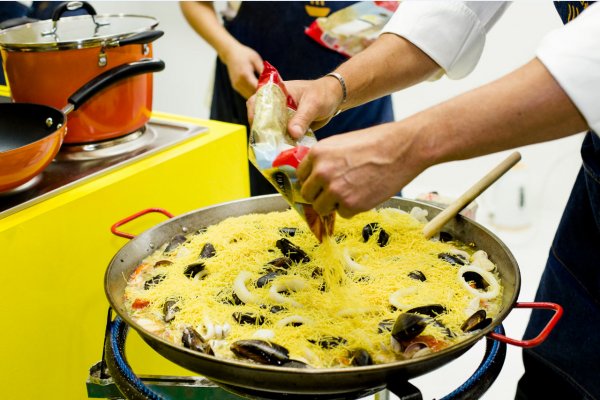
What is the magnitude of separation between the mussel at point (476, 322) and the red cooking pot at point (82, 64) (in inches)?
42.3

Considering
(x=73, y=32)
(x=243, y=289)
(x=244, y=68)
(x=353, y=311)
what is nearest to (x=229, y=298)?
(x=243, y=289)

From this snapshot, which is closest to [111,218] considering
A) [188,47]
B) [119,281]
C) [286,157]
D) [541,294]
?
[119,281]

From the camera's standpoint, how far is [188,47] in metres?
4.43

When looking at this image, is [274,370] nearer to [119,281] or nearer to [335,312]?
[335,312]

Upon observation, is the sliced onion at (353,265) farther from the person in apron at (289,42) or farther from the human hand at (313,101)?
the person in apron at (289,42)

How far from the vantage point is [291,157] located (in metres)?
0.95

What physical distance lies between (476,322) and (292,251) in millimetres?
407

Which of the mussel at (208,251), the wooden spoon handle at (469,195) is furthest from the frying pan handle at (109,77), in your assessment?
the wooden spoon handle at (469,195)

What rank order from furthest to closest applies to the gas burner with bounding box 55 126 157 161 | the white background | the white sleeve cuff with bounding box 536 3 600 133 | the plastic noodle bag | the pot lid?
the white background
the plastic noodle bag
the gas burner with bounding box 55 126 157 161
the pot lid
the white sleeve cuff with bounding box 536 3 600 133

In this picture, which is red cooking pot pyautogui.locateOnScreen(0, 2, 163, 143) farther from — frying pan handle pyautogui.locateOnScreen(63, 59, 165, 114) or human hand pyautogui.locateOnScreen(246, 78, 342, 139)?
human hand pyautogui.locateOnScreen(246, 78, 342, 139)

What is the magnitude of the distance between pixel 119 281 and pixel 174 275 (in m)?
0.11

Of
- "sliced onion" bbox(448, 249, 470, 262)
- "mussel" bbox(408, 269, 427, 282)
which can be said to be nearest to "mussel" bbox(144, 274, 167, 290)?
"mussel" bbox(408, 269, 427, 282)

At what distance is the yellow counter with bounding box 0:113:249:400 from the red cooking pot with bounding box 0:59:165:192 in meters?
0.08

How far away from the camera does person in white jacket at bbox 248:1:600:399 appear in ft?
2.83
